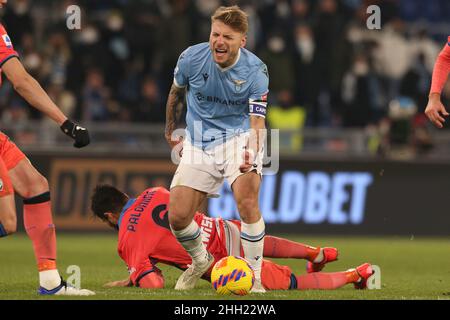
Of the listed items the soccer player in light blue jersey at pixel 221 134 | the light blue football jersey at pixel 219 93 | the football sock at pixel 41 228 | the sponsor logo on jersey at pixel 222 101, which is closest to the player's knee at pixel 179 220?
the soccer player in light blue jersey at pixel 221 134

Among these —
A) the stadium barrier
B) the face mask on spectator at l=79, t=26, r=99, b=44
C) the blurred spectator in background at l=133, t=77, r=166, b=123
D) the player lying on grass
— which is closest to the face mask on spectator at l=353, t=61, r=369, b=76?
the stadium barrier

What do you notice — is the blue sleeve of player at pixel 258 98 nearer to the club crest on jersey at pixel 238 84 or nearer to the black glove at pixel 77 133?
the club crest on jersey at pixel 238 84

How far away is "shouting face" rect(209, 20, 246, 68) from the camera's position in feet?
29.8

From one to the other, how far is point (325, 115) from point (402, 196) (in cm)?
313

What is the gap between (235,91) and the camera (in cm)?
923

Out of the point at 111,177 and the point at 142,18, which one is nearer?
the point at 111,177

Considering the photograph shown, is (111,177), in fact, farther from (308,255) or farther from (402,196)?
(308,255)

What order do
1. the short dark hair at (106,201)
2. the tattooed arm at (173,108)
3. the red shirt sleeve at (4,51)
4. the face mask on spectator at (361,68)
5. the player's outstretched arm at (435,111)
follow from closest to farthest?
the red shirt sleeve at (4,51)
the player's outstretched arm at (435,111)
the tattooed arm at (173,108)
the short dark hair at (106,201)
the face mask on spectator at (361,68)

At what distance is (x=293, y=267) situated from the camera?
12656 millimetres

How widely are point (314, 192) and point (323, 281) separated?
726cm

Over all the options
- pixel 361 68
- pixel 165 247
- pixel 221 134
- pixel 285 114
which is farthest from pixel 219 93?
pixel 361 68

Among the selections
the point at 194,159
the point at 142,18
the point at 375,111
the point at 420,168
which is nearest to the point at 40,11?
the point at 142,18

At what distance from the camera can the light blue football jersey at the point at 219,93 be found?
363 inches

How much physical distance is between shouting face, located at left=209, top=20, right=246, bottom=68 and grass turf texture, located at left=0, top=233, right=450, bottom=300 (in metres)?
1.96
